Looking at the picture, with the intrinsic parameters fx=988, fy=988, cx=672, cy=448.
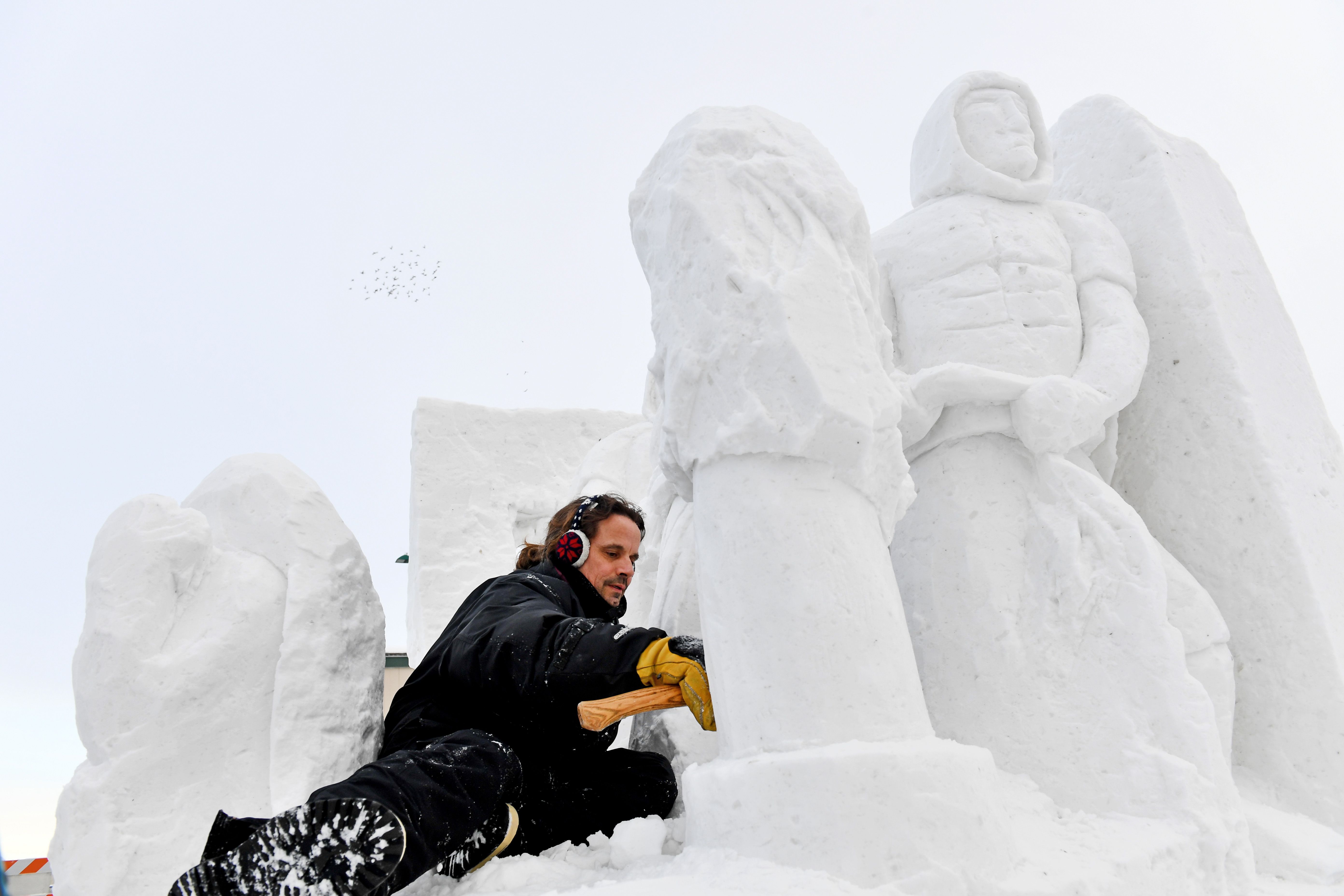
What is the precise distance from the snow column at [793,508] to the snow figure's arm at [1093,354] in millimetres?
547

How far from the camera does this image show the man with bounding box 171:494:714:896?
1619 mm

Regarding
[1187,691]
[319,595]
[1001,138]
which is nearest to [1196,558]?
[1187,691]

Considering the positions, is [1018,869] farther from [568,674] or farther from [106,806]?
[106,806]

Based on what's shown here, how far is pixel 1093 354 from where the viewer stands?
2699 mm

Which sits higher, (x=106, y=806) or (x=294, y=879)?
(x=294, y=879)

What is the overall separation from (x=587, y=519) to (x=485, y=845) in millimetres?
791

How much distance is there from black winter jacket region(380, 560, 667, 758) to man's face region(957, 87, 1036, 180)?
1.76 meters

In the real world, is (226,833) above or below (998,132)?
below

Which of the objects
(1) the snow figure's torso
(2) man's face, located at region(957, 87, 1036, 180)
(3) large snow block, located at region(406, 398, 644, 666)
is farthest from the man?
(3) large snow block, located at region(406, 398, 644, 666)

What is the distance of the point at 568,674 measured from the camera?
6.16 feet

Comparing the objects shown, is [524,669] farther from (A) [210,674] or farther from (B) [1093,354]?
(B) [1093,354]

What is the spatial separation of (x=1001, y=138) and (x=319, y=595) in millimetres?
2305

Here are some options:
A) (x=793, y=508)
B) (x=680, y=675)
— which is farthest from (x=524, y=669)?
(x=793, y=508)

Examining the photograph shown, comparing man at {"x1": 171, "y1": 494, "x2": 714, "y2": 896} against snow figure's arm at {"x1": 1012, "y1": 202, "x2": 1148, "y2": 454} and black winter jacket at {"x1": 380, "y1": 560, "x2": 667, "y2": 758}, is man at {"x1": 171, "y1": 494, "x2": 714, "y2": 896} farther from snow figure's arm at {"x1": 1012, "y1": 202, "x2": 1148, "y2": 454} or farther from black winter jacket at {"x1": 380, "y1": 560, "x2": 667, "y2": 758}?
snow figure's arm at {"x1": 1012, "y1": 202, "x2": 1148, "y2": 454}
